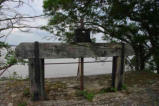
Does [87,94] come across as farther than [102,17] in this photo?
No

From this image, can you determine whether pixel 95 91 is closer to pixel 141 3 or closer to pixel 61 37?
pixel 61 37

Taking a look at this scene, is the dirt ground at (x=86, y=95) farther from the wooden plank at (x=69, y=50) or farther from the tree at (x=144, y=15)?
the tree at (x=144, y=15)

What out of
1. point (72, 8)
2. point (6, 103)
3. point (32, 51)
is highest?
point (72, 8)

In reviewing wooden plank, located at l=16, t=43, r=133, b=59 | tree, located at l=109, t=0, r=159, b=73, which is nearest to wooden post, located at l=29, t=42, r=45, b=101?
wooden plank, located at l=16, t=43, r=133, b=59

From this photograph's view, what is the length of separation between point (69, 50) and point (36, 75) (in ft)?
2.46

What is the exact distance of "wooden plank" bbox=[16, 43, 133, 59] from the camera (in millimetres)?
2484

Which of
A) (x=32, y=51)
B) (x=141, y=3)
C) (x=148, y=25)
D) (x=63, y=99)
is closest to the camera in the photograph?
(x=32, y=51)

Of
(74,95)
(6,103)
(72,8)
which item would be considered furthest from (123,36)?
(6,103)

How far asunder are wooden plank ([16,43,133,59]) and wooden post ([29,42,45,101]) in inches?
2.8

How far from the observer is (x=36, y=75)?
8.46ft

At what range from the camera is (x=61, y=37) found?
494 cm

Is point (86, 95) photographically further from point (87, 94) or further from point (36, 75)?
point (36, 75)

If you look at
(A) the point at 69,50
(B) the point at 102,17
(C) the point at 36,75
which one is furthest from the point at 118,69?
(B) the point at 102,17

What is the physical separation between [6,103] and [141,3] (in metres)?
4.44
